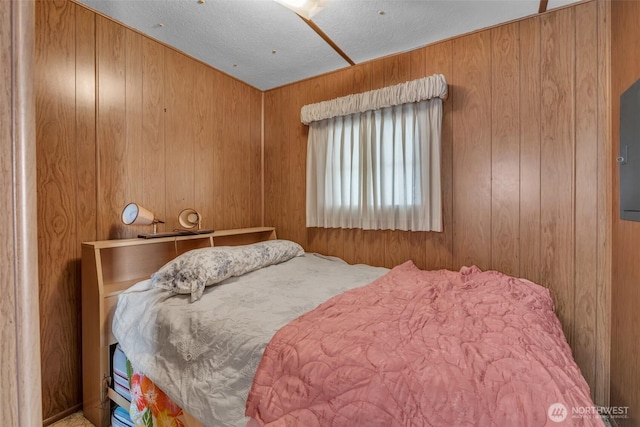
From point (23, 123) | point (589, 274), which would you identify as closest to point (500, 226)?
point (589, 274)

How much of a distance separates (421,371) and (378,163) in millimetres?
1776

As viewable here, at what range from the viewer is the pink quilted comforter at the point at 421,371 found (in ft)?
2.61

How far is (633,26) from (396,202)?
1.54m

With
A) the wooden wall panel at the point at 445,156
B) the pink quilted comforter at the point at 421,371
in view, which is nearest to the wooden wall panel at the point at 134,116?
the pink quilted comforter at the point at 421,371

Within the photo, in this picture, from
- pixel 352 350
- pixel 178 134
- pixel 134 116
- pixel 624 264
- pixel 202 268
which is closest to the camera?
pixel 352 350

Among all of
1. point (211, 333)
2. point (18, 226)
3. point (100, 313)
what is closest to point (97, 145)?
point (100, 313)

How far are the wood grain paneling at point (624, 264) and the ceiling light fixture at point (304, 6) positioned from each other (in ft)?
5.20

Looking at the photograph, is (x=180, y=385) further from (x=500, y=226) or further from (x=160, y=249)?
(x=500, y=226)

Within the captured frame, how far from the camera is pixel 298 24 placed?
6.59 feet

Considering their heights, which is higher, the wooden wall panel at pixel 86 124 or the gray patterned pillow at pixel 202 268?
the wooden wall panel at pixel 86 124

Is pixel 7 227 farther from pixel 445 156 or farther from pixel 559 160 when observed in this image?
pixel 559 160

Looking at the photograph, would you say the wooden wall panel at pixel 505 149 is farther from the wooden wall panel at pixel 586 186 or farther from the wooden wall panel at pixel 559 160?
the wooden wall panel at pixel 586 186

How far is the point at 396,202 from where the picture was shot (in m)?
2.36

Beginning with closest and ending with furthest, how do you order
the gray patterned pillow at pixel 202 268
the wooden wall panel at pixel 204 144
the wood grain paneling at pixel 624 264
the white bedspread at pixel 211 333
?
the white bedspread at pixel 211 333 → the wood grain paneling at pixel 624 264 → the gray patterned pillow at pixel 202 268 → the wooden wall panel at pixel 204 144
